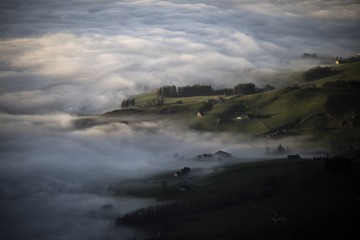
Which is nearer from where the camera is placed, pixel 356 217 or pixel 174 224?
pixel 356 217

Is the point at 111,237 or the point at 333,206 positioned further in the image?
the point at 111,237

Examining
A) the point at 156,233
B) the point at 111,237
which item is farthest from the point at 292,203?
the point at 111,237

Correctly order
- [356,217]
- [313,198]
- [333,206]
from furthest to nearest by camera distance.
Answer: [313,198] < [333,206] < [356,217]

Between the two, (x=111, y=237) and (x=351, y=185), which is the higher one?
(x=351, y=185)

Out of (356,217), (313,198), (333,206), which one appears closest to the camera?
(356,217)

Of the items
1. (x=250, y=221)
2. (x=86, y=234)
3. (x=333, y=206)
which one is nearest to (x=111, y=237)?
(x=86, y=234)

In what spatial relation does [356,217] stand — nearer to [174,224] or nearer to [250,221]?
[250,221]

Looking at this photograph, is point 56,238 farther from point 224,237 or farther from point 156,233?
point 224,237
